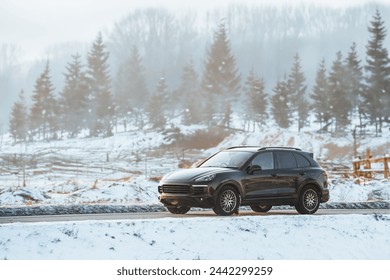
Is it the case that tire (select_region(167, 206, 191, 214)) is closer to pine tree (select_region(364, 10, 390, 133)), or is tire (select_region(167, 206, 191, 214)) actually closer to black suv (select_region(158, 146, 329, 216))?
black suv (select_region(158, 146, 329, 216))

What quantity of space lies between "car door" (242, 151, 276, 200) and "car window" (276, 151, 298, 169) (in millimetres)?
231

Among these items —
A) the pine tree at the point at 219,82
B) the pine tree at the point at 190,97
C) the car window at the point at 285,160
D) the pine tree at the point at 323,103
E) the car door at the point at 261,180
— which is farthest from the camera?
the pine tree at the point at 219,82

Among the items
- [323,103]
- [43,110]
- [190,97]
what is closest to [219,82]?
[190,97]

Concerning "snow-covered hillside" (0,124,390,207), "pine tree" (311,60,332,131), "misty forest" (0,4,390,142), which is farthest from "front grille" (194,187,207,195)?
"pine tree" (311,60,332,131)

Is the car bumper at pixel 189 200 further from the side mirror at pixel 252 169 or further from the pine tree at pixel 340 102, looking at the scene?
the pine tree at pixel 340 102

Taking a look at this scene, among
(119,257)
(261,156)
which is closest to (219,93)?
(261,156)

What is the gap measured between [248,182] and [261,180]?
45 centimetres

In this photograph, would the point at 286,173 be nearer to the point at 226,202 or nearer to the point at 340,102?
the point at 226,202

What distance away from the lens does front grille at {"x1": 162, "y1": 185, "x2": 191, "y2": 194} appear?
13.6 metres

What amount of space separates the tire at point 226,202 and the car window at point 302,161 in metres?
2.40

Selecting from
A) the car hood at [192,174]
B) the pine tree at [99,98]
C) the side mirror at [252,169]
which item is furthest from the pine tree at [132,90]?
the side mirror at [252,169]

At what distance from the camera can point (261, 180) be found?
1432 cm

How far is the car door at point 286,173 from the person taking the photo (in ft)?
48.5
